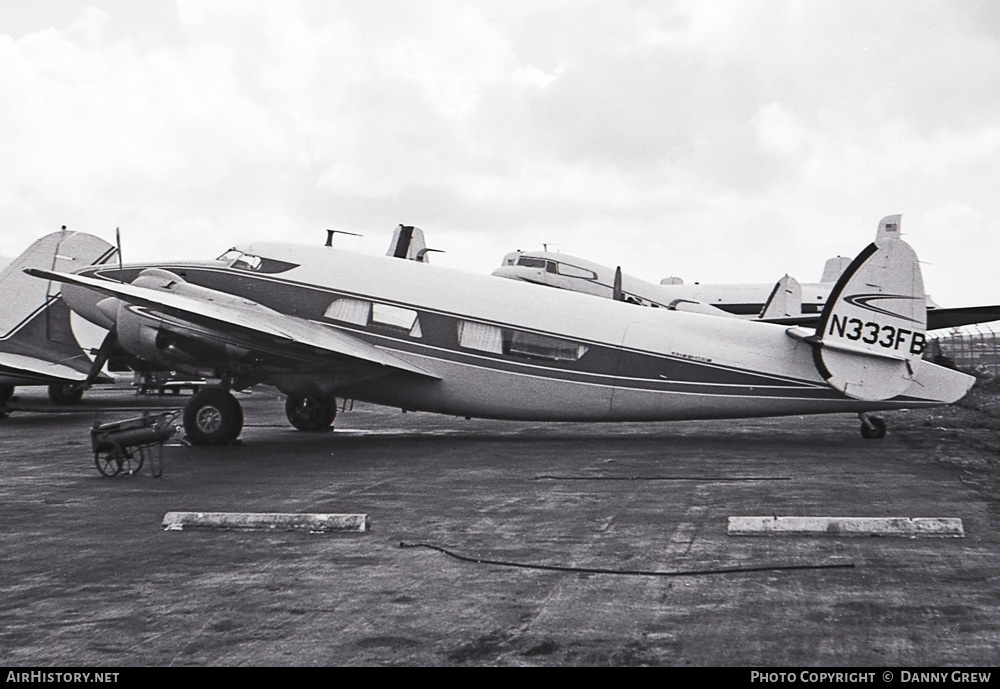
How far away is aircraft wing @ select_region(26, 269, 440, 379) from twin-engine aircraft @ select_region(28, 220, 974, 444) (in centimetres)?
4

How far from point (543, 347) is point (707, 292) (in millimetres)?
42274

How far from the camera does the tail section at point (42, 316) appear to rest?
25750 mm

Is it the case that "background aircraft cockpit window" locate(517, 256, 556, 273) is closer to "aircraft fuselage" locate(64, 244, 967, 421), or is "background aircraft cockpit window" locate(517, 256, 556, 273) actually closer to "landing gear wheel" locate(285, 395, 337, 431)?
"landing gear wheel" locate(285, 395, 337, 431)

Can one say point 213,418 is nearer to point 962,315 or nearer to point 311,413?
point 311,413

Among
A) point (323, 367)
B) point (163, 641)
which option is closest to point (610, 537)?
point (163, 641)

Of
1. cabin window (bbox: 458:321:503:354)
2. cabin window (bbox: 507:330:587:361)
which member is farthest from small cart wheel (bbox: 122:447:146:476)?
cabin window (bbox: 507:330:587:361)

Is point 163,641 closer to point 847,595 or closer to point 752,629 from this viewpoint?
point 752,629

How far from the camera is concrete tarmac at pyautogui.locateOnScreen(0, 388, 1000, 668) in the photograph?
596 centimetres

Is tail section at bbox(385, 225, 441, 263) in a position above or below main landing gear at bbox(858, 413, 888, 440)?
above

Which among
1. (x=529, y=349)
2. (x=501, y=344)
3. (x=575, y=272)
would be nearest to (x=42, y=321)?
(x=501, y=344)

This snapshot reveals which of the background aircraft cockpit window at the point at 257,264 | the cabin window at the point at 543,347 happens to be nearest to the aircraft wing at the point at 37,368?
the background aircraft cockpit window at the point at 257,264

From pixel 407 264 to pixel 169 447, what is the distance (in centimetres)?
579

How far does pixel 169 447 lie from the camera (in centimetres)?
1819

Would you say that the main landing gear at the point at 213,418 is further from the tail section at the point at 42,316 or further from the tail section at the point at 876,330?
the tail section at the point at 876,330
